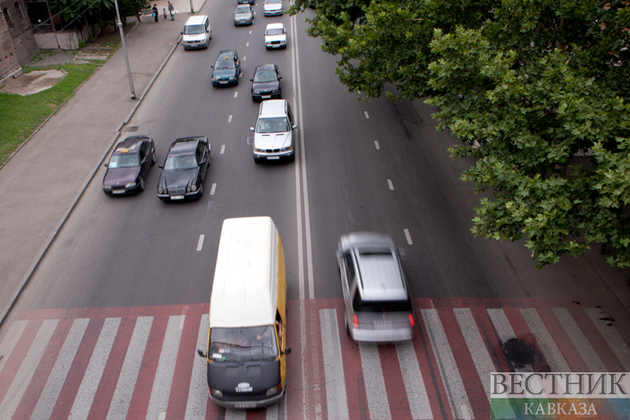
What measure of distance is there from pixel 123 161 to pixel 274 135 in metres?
6.43

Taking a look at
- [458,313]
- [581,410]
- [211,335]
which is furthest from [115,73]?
[581,410]

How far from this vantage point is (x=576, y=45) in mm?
10977

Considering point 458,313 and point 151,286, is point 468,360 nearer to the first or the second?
point 458,313

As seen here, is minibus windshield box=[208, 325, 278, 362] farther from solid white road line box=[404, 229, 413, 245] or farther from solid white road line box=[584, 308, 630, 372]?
solid white road line box=[584, 308, 630, 372]

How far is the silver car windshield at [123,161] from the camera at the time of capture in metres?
18.0

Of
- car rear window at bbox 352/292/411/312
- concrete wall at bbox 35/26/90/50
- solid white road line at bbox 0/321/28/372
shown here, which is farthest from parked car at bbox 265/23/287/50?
car rear window at bbox 352/292/411/312

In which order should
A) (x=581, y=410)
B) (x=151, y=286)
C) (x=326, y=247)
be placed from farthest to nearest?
(x=326, y=247), (x=151, y=286), (x=581, y=410)

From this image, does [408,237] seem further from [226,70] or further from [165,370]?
[226,70]

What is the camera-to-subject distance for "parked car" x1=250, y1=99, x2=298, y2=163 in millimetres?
18844

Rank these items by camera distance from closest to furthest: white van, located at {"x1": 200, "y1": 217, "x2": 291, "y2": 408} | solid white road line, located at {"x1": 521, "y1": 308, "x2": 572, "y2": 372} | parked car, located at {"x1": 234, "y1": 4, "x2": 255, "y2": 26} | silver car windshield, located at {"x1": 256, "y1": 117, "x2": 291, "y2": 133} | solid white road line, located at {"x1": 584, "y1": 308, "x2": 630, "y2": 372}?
white van, located at {"x1": 200, "y1": 217, "x2": 291, "y2": 408} < solid white road line, located at {"x1": 521, "y1": 308, "x2": 572, "y2": 372} < solid white road line, located at {"x1": 584, "y1": 308, "x2": 630, "y2": 372} < silver car windshield, located at {"x1": 256, "y1": 117, "x2": 291, "y2": 133} < parked car, located at {"x1": 234, "y1": 4, "x2": 255, "y2": 26}

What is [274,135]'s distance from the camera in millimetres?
19359

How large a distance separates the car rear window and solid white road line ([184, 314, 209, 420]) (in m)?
4.22

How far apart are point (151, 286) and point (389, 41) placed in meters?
11.5

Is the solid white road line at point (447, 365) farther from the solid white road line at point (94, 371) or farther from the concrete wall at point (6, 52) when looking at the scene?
the concrete wall at point (6, 52)
